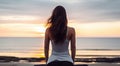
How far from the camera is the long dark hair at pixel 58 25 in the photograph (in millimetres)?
5570

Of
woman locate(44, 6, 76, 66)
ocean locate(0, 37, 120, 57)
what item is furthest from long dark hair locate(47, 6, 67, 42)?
ocean locate(0, 37, 120, 57)

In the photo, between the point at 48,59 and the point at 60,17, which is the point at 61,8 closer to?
the point at 60,17

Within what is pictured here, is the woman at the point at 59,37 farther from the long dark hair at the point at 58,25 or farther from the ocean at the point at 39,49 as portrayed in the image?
the ocean at the point at 39,49

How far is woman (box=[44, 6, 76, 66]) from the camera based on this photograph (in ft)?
18.2

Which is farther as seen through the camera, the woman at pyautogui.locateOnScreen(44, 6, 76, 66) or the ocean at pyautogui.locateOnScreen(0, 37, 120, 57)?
the ocean at pyautogui.locateOnScreen(0, 37, 120, 57)

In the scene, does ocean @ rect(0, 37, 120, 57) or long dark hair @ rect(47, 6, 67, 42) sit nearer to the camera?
long dark hair @ rect(47, 6, 67, 42)

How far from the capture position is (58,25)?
5582mm

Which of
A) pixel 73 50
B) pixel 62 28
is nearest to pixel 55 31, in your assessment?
pixel 62 28

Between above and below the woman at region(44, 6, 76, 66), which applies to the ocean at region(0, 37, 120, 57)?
below

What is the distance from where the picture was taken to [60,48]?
5688mm

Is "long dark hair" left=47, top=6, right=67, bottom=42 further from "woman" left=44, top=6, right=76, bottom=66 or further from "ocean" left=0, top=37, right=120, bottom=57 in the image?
"ocean" left=0, top=37, right=120, bottom=57

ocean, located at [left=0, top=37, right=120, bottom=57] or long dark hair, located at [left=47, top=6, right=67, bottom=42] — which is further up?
long dark hair, located at [left=47, top=6, right=67, bottom=42]

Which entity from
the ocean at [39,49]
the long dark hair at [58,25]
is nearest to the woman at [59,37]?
the long dark hair at [58,25]

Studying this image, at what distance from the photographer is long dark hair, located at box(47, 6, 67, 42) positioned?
557 centimetres
